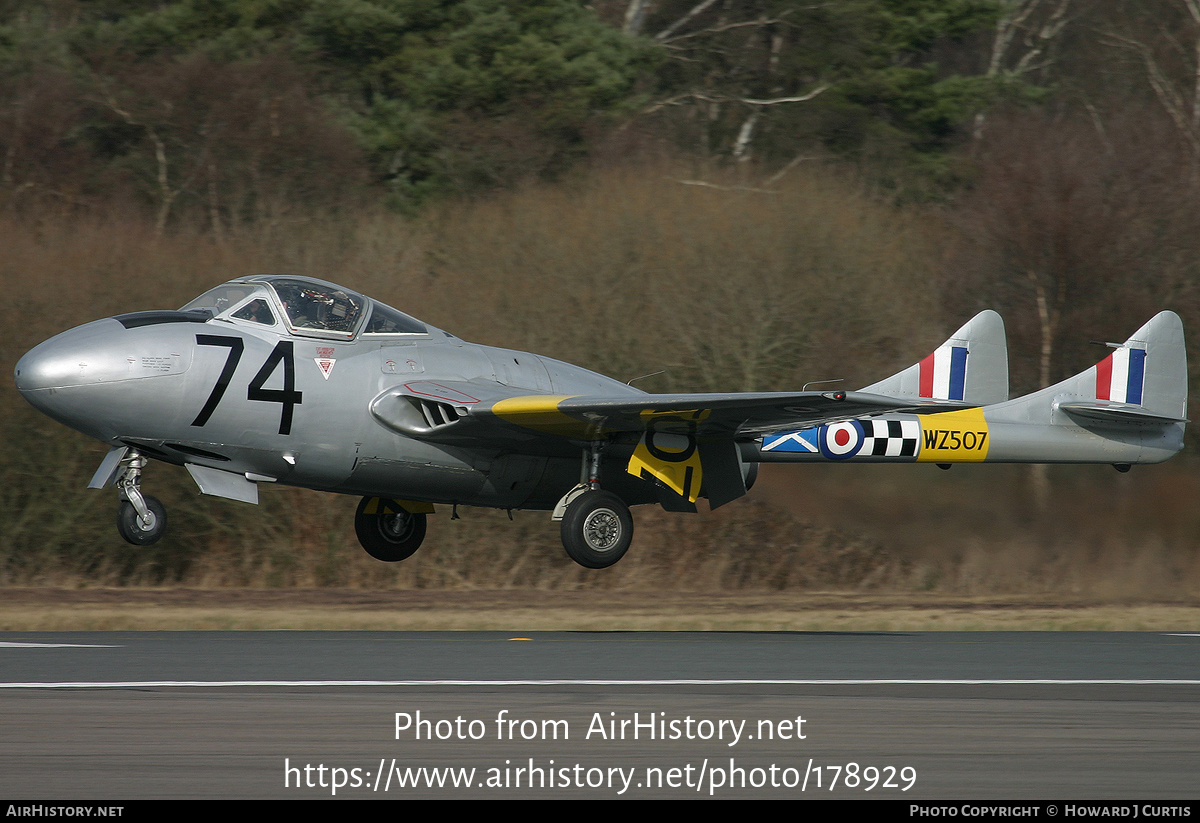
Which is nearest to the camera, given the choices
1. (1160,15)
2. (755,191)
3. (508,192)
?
(755,191)

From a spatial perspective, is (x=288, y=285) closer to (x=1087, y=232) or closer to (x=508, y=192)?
(x=508, y=192)

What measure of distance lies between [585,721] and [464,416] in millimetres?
5414

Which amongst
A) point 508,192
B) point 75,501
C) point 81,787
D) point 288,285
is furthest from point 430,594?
point 81,787

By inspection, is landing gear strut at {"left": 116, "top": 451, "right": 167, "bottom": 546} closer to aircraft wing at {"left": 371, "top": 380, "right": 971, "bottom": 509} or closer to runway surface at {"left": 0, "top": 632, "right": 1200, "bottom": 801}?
runway surface at {"left": 0, "top": 632, "right": 1200, "bottom": 801}

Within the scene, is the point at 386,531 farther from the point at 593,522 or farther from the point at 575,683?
the point at 575,683

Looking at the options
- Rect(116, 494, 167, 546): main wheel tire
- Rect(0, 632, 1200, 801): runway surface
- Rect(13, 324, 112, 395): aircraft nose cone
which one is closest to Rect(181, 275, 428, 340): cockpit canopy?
Rect(13, 324, 112, 395): aircraft nose cone

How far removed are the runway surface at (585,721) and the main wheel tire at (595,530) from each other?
168 cm

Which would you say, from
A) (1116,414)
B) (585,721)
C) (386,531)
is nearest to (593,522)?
(386,531)

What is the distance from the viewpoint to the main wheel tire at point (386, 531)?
14883mm

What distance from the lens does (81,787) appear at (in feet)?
21.3

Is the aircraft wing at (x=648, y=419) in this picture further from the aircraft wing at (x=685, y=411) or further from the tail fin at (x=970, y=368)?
the tail fin at (x=970, y=368)

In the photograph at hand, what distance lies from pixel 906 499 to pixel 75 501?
12592mm

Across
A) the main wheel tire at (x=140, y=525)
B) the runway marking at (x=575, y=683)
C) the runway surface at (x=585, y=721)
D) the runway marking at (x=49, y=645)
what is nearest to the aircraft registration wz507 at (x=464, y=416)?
the main wheel tire at (x=140, y=525)

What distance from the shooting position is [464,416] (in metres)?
13.0
